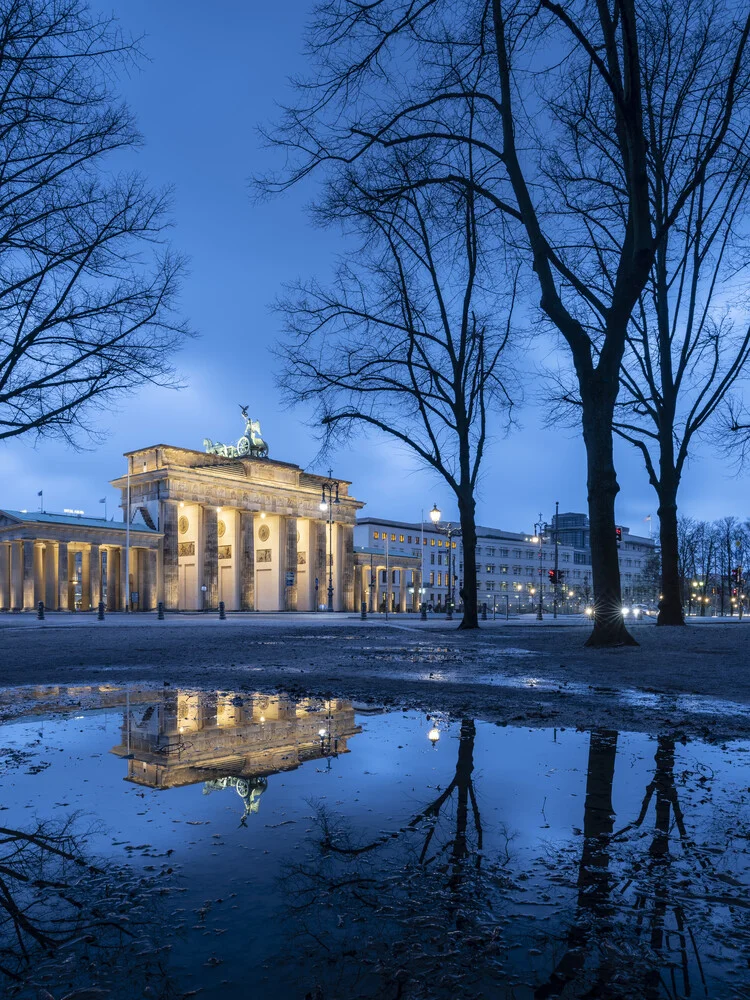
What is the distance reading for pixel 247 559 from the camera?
270 ft

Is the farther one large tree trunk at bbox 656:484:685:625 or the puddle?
large tree trunk at bbox 656:484:685:625

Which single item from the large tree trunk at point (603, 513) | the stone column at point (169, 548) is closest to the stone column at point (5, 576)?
the stone column at point (169, 548)

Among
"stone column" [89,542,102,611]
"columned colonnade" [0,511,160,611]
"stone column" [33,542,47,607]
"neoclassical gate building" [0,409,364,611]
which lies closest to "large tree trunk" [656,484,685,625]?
"neoclassical gate building" [0,409,364,611]

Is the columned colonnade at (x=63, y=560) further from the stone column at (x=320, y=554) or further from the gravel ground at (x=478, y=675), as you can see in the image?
the gravel ground at (x=478, y=675)

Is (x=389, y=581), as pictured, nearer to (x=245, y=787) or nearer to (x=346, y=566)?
(x=346, y=566)

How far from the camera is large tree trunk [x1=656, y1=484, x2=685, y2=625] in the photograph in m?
23.1

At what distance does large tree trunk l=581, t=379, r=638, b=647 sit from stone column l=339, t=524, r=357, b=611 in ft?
267

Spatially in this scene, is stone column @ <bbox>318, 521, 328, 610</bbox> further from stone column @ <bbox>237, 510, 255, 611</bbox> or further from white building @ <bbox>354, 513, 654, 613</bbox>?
white building @ <bbox>354, 513, 654, 613</bbox>

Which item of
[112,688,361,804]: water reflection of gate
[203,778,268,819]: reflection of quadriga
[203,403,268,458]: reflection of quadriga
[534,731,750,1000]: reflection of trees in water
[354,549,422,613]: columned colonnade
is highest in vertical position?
[203,403,268,458]: reflection of quadriga

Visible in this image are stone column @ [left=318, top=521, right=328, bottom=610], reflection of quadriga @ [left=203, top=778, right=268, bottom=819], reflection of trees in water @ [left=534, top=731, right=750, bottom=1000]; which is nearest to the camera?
reflection of trees in water @ [left=534, top=731, right=750, bottom=1000]

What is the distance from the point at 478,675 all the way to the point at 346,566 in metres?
86.6

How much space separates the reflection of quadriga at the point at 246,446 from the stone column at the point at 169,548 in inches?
439

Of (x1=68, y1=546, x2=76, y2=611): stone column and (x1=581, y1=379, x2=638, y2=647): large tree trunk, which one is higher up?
(x1=581, y1=379, x2=638, y2=647): large tree trunk

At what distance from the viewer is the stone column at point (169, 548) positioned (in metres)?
72.6
